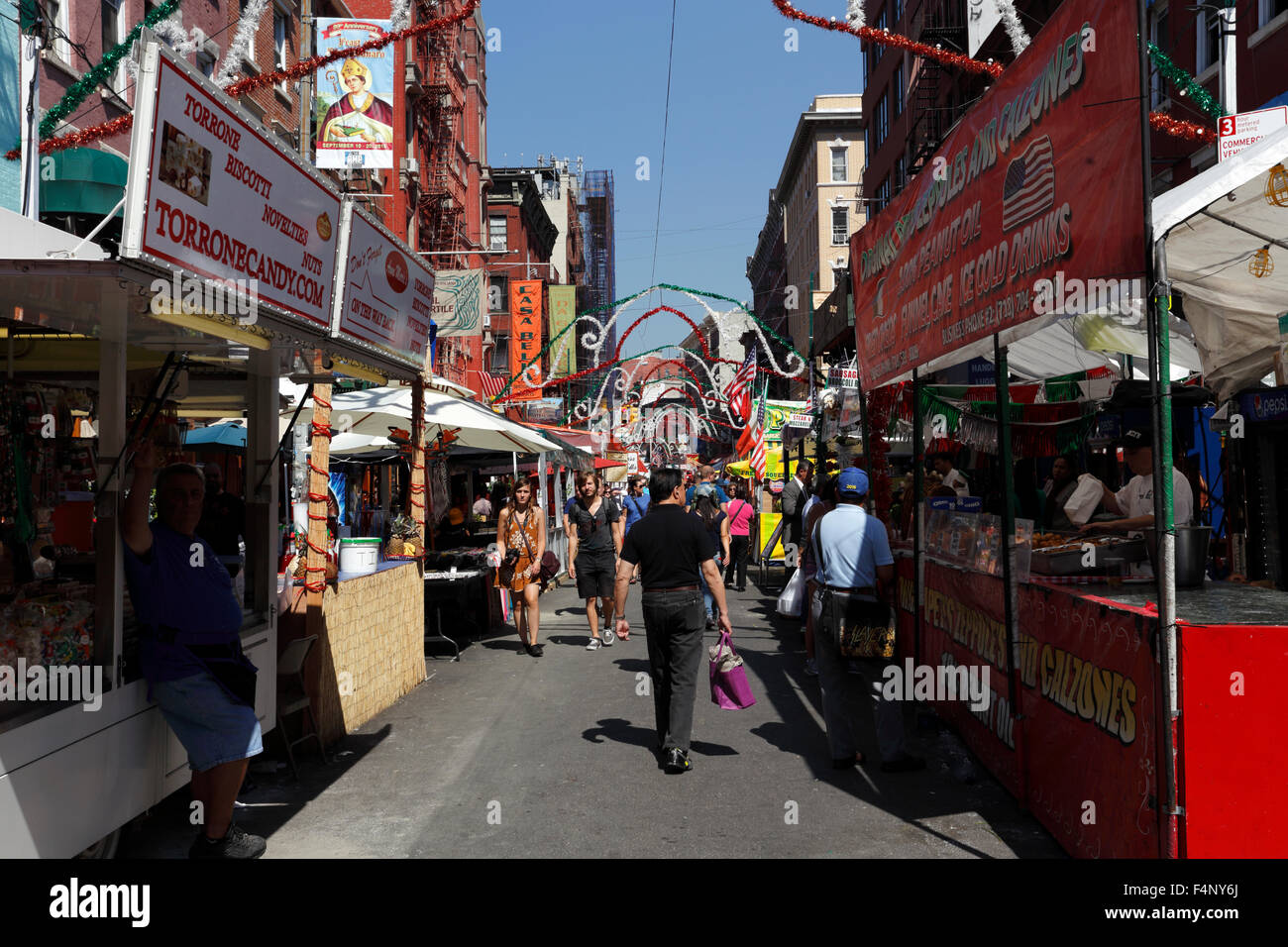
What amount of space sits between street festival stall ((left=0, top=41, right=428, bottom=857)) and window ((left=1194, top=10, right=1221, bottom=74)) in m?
15.6

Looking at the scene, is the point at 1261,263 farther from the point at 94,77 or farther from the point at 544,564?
the point at 94,77

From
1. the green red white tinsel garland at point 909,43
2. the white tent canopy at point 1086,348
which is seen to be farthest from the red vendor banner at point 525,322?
the white tent canopy at point 1086,348

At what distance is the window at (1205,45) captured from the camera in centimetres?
1677

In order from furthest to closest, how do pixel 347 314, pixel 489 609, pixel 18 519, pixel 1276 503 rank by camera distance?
1. pixel 489 609
2. pixel 1276 503
3. pixel 347 314
4. pixel 18 519

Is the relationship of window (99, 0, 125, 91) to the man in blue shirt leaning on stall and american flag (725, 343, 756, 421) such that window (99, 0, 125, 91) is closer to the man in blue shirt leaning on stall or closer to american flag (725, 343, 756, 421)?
the man in blue shirt leaning on stall

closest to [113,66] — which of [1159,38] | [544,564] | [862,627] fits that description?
[544,564]

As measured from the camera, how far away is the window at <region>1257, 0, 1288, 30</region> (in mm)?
15367

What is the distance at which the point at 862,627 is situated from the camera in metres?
7.04

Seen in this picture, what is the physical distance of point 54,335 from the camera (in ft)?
18.4

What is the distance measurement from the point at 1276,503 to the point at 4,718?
40.5ft

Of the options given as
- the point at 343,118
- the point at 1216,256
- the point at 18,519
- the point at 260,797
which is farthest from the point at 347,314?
the point at 343,118

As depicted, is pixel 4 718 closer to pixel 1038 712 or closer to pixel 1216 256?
pixel 1038 712

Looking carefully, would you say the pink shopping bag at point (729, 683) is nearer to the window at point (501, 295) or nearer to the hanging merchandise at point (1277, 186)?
the hanging merchandise at point (1277, 186)

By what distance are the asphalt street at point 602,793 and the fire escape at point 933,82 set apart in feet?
70.3
